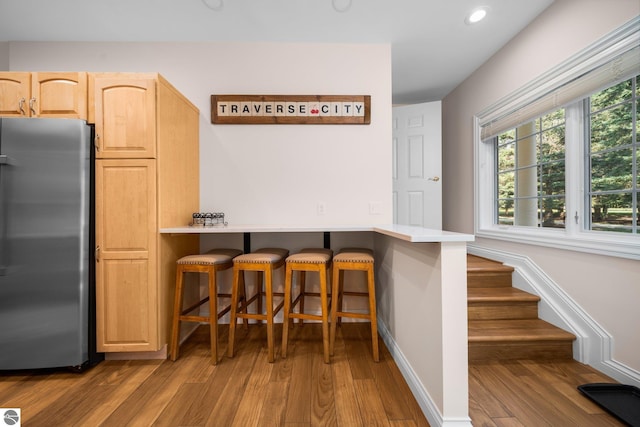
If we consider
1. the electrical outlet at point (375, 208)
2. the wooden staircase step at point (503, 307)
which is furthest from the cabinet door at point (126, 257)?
the wooden staircase step at point (503, 307)

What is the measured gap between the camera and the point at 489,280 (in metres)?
2.52

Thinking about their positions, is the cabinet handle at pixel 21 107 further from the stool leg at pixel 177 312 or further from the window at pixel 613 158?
the window at pixel 613 158

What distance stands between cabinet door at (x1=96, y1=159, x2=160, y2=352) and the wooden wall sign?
38.0 inches

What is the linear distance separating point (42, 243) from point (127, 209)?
1.63 feet

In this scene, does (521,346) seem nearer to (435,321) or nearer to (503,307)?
(503,307)

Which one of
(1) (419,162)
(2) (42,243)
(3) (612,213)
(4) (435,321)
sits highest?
(1) (419,162)

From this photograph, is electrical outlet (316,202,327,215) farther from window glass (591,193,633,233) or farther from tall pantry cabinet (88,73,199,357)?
window glass (591,193,633,233)

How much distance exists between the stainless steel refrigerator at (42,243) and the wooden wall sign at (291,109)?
1.11 meters

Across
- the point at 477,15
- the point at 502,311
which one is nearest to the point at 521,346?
the point at 502,311

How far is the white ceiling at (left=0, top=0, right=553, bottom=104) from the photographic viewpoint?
6.93 ft

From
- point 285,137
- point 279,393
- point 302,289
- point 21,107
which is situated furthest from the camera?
point 285,137

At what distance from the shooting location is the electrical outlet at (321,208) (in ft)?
8.64

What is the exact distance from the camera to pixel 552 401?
150cm

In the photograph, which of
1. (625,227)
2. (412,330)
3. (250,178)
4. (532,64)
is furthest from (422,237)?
(532,64)
